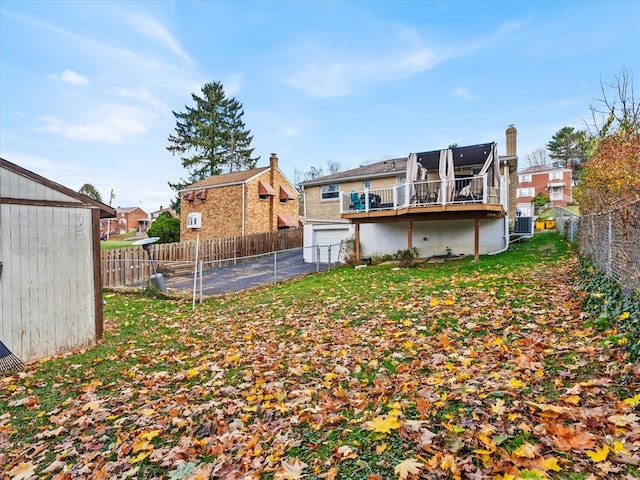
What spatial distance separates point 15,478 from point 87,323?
466 cm

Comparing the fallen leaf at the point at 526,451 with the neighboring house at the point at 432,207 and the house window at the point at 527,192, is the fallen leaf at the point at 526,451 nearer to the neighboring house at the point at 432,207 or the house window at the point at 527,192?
the neighboring house at the point at 432,207

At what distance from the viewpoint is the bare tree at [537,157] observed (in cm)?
5822

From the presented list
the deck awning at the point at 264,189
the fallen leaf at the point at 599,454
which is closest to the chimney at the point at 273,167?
the deck awning at the point at 264,189

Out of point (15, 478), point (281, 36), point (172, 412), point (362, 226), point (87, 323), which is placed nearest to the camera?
point (15, 478)

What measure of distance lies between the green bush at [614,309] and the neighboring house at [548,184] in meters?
42.6

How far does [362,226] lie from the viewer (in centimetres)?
1791

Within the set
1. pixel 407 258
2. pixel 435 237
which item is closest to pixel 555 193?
pixel 435 237

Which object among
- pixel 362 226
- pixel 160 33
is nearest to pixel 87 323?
pixel 160 33

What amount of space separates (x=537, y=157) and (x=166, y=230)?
61.5 metres

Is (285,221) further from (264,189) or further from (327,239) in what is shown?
(327,239)

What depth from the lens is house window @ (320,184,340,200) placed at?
21.5 m

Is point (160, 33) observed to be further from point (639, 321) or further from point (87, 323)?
point (639, 321)

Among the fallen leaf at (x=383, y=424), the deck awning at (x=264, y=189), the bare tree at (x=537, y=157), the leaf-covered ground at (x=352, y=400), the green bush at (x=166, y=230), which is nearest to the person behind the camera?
the leaf-covered ground at (x=352, y=400)

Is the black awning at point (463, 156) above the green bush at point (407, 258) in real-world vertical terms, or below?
above
